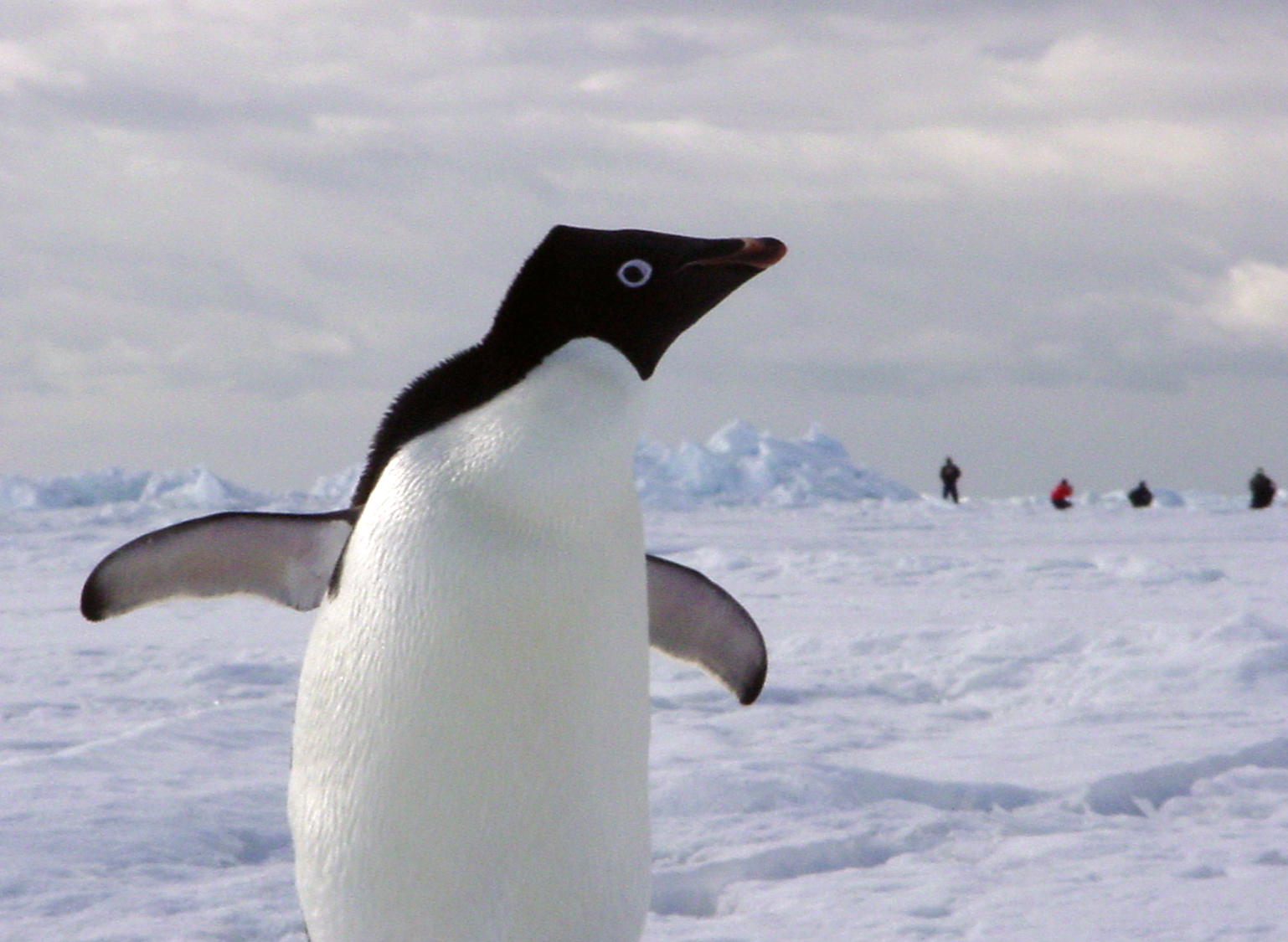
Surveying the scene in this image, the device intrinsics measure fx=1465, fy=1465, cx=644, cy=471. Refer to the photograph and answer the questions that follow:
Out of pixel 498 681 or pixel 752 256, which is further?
pixel 752 256

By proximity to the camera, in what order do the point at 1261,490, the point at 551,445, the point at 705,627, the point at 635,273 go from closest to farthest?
the point at 551,445 → the point at 635,273 → the point at 705,627 → the point at 1261,490

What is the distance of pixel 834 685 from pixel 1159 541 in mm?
10503

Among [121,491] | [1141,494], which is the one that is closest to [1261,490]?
[1141,494]

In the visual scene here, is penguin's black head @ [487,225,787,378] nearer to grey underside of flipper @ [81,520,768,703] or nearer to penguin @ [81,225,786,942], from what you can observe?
penguin @ [81,225,786,942]

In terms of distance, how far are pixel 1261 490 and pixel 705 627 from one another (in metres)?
23.0

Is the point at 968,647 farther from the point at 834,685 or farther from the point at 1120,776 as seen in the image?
the point at 1120,776

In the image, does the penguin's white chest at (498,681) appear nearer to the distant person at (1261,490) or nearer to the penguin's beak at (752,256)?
the penguin's beak at (752,256)

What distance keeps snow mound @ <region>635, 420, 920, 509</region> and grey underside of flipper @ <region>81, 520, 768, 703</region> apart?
871 inches

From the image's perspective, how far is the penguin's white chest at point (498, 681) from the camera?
2127 mm

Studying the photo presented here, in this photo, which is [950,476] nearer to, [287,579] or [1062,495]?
[1062,495]

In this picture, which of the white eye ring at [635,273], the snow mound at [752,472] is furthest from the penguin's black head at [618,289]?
the snow mound at [752,472]

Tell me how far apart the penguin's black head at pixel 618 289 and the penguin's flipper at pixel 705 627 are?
2.16 ft

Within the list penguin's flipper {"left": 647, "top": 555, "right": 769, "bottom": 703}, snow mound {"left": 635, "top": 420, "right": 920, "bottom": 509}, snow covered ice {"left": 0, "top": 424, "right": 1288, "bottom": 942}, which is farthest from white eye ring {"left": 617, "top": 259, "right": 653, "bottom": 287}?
snow mound {"left": 635, "top": 420, "right": 920, "bottom": 509}

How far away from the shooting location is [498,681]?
213cm
